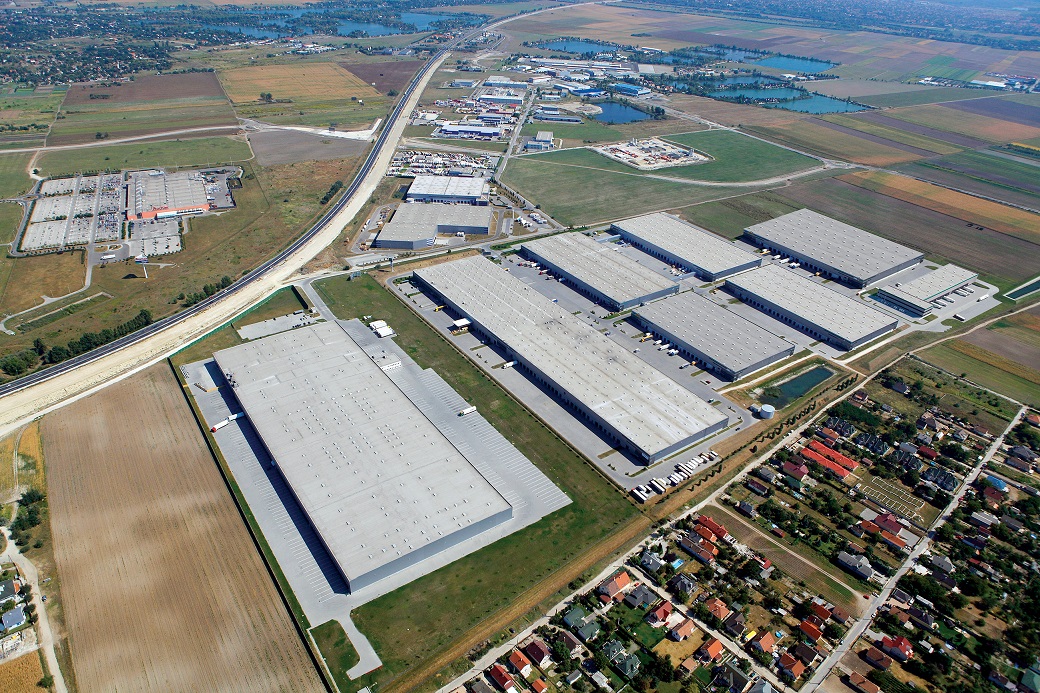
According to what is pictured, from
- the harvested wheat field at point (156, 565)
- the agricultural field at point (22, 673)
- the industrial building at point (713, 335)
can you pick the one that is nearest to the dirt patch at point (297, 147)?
the harvested wheat field at point (156, 565)

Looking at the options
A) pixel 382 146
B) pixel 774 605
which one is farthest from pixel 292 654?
pixel 382 146

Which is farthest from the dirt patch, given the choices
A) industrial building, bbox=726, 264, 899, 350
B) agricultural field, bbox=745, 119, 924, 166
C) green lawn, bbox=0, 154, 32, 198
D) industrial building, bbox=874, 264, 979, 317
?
industrial building, bbox=874, 264, 979, 317

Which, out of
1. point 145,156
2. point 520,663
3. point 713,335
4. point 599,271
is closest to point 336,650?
point 520,663

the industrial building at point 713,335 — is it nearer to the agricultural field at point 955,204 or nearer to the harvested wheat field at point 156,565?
the harvested wheat field at point 156,565

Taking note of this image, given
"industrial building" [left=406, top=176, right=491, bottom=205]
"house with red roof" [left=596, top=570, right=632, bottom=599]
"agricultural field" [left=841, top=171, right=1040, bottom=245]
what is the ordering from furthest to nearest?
"industrial building" [left=406, top=176, right=491, bottom=205] < "agricultural field" [left=841, top=171, right=1040, bottom=245] < "house with red roof" [left=596, top=570, right=632, bottom=599]

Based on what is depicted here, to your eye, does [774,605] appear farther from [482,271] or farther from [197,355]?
[197,355]

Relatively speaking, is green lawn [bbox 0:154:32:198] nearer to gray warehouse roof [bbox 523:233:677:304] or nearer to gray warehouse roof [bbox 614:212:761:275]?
gray warehouse roof [bbox 523:233:677:304]
